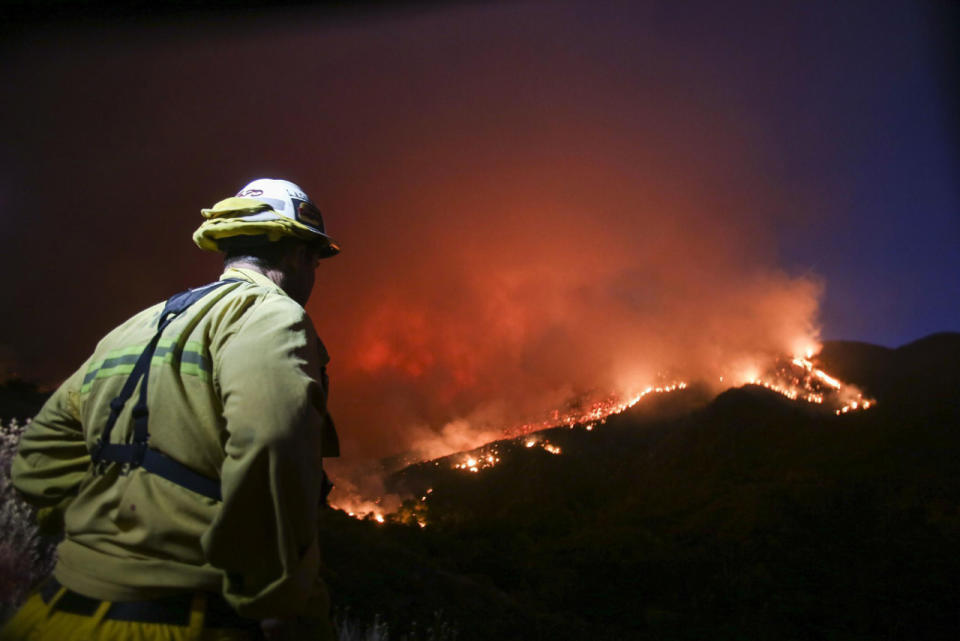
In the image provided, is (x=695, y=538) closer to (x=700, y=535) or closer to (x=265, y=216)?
(x=700, y=535)

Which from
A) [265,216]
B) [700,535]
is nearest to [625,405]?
[700,535]

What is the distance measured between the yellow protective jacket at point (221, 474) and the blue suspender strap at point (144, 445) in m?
0.02

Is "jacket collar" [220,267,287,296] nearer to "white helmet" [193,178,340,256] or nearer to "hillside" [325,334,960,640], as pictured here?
"white helmet" [193,178,340,256]

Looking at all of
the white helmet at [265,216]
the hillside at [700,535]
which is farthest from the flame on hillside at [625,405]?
the white helmet at [265,216]

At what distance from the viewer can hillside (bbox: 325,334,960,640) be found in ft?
33.2

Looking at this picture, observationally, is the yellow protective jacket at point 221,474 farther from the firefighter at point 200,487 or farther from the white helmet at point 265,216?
the white helmet at point 265,216

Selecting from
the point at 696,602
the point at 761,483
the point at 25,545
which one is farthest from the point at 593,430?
the point at 25,545

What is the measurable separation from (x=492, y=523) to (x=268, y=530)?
21387 millimetres

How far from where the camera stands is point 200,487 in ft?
5.03

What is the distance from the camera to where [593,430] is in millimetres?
44594

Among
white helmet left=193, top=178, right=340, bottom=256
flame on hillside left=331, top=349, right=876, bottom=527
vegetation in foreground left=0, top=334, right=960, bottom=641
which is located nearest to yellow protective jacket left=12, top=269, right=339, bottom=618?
white helmet left=193, top=178, right=340, bottom=256

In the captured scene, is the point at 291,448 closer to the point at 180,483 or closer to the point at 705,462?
the point at 180,483

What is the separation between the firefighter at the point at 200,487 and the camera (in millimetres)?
1430

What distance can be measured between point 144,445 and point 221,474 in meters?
0.38
